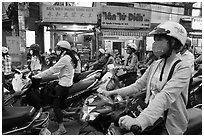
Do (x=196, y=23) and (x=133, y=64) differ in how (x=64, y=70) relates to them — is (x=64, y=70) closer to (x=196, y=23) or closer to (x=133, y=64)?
(x=133, y=64)

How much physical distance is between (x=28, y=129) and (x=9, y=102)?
4.07 ft

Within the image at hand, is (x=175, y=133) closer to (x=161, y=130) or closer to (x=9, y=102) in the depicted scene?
(x=161, y=130)

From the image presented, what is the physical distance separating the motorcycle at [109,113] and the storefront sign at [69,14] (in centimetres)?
682

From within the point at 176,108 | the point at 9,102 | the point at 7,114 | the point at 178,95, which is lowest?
the point at 9,102

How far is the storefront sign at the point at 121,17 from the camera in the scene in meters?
9.45

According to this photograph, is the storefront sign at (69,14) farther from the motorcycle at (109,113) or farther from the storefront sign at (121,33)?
the motorcycle at (109,113)

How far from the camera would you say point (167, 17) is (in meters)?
12.9

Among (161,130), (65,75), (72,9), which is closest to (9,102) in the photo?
(65,75)

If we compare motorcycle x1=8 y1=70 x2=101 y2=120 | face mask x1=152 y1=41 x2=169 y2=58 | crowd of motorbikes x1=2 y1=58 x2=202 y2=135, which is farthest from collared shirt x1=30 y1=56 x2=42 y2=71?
face mask x1=152 y1=41 x2=169 y2=58

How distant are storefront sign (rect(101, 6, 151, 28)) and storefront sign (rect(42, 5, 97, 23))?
0.59m

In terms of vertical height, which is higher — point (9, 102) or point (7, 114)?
point (7, 114)

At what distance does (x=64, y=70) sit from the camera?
3523 mm

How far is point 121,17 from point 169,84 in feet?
27.6

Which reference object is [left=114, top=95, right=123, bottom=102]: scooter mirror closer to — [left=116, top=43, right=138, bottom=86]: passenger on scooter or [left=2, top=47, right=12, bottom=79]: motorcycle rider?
[left=2, top=47, right=12, bottom=79]: motorcycle rider
